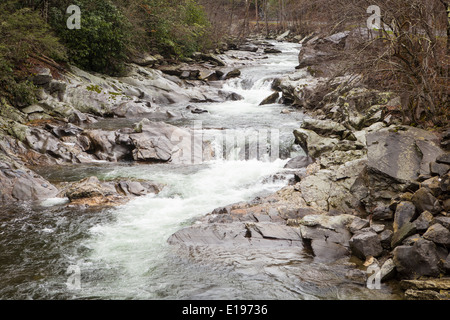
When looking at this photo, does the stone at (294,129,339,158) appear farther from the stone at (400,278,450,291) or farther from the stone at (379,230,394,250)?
the stone at (400,278,450,291)

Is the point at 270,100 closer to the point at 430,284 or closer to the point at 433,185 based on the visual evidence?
the point at 433,185

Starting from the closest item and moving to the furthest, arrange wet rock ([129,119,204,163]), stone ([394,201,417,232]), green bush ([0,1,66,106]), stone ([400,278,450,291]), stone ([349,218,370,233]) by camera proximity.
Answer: stone ([400,278,450,291]), stone ([394,201,417,232]), stone ([349,218,370,233]), wet rock ([129,119,204,163]), green bush ([0,1,66,106])

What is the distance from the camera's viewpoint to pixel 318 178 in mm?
8953

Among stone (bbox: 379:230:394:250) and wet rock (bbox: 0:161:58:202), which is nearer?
stone (bbox: 379:230:394:250)

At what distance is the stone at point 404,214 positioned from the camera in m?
5.98

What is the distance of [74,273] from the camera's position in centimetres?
580

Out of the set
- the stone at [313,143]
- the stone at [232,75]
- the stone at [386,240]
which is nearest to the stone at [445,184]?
the stone at [386,240]

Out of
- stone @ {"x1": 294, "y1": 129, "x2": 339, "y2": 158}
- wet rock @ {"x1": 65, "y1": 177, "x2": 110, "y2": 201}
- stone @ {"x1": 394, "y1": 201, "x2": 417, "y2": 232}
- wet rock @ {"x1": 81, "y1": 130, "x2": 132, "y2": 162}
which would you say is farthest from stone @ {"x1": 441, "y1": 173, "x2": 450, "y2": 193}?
wet rock @ {"x1": 81, "y1": 130, "x2": 132, "y2": 162}

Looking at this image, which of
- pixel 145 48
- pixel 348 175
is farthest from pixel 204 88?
pixel 348 175

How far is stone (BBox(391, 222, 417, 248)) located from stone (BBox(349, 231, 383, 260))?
0.24 meters

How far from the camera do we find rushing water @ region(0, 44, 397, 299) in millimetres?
5273
